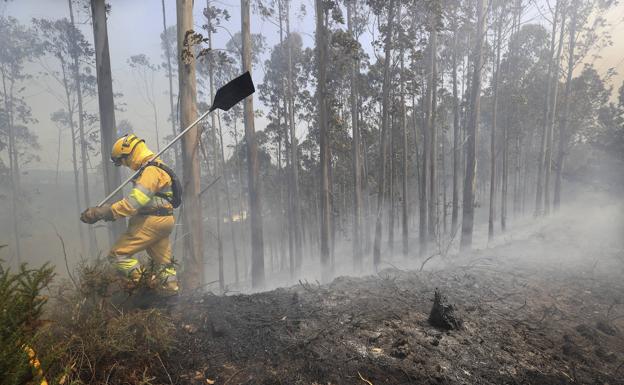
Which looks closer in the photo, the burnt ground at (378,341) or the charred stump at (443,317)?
the burnt ground at (378,341)

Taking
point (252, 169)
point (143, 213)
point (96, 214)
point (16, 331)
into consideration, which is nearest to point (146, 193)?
point (143, 213)

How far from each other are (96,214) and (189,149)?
2.22 m

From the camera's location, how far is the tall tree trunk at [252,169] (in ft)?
40.0

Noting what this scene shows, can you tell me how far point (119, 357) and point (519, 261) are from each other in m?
10.3

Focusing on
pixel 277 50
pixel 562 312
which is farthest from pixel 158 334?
pixel 277 50

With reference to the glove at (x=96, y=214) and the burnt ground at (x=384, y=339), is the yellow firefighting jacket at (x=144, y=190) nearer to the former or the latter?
the glove at (x=96, y=214)

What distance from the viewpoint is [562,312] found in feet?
18.2

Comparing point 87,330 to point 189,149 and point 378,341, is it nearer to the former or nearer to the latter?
point 378,341

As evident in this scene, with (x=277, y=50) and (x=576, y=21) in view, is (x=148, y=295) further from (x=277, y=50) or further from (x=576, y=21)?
(x=576, y=21)

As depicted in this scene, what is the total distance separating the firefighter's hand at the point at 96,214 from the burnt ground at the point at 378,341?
4.02 ft

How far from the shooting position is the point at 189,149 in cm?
566

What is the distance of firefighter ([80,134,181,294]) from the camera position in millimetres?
3678

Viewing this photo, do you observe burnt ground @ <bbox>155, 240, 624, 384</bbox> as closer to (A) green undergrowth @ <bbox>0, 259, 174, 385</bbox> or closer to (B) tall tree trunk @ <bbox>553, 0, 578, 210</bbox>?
(A) green undergrowth @ <bbox>0, 259, 174, 385</bbox>

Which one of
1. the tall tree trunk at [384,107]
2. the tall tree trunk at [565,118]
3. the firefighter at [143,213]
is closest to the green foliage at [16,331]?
the firefighter at [143,213]
